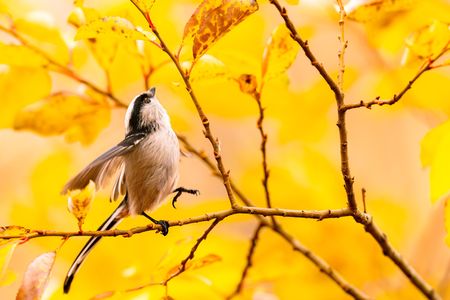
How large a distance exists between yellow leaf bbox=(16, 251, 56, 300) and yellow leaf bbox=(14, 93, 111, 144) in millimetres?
172

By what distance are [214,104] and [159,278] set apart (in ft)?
0.60

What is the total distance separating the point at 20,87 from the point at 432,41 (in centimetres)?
35

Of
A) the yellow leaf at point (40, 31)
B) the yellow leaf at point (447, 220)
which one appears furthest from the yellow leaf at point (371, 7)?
the yellow leaf at point (40, 31)

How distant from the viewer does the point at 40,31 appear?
0.54 meters

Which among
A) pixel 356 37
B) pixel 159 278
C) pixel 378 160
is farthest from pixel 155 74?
pixel 378 160

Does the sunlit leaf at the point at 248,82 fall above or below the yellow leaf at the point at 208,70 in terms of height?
below

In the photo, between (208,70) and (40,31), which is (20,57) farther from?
(208,70)

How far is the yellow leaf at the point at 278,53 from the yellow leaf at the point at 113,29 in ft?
0.31

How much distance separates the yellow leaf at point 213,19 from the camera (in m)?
0.39

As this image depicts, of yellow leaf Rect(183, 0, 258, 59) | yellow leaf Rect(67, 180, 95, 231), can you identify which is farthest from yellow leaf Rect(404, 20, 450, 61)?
yellow leaf Rect(67, 180, 95, 231)

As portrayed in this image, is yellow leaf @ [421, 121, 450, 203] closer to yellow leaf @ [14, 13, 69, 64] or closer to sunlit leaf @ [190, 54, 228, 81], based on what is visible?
sunlit leaf @ [190, 54, 228, 81]

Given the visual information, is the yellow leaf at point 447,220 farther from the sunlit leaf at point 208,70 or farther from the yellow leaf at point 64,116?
the yellow leaf at point 64,116

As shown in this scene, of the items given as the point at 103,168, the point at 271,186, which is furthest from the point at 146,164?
the point at 271,186

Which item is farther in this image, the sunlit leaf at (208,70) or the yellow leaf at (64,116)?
the yellow leaf at (64,116)
